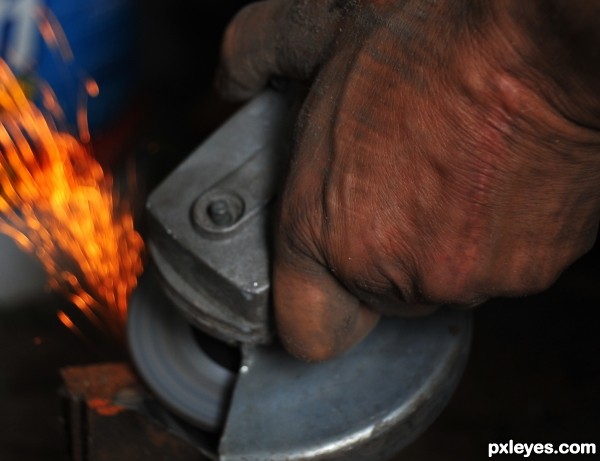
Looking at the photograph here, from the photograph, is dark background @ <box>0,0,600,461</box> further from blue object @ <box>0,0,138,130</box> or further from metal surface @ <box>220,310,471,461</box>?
metal surface @ <box>220,310,471,461</box>

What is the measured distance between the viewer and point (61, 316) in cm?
177

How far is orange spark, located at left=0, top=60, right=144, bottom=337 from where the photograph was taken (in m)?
1.76

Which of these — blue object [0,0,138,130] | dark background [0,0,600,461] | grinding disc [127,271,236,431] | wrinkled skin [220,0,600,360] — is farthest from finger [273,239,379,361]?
blue object [0,0,138,130]

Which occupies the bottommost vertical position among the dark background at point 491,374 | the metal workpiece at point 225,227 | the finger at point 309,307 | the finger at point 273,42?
the dark background at point 491,374

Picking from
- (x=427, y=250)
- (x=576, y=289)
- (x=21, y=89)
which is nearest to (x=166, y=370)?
(x=427, y=250)

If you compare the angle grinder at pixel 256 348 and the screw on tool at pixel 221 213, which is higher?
the screw on tool at pixel 221 213

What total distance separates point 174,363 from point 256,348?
0.59ft

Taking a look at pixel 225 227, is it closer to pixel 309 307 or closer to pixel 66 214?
pixel 309 307

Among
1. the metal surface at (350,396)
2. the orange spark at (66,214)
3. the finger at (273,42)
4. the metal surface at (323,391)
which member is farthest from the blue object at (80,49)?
the metal surface at (350,396)

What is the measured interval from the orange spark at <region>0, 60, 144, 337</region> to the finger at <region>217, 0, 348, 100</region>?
0.65 m

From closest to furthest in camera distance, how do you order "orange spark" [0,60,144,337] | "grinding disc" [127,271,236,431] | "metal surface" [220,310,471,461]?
"metal surface" [220,310,471,461], "grinding disc" [127,271,236,431], "orange spark" [0,60,144,337]

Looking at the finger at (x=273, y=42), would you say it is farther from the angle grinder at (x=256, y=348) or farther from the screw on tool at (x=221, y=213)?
the screw on tool at (x=221, y=213)

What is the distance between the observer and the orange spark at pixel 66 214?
1.76 meters

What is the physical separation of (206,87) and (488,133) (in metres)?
1.49
